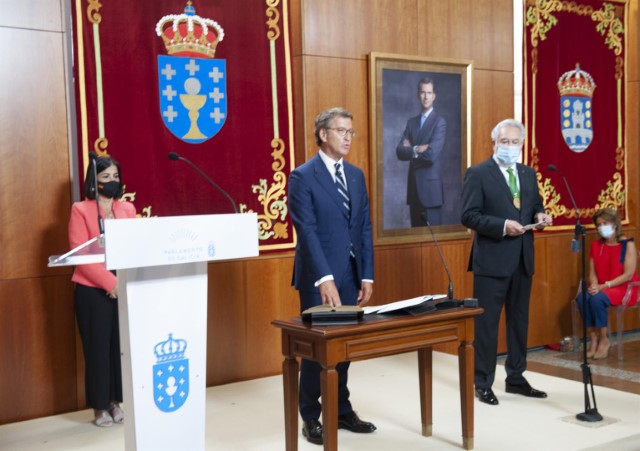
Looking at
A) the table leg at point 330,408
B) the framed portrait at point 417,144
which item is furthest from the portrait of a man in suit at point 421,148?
the table leg at point 330,408

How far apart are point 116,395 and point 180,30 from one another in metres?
2.29

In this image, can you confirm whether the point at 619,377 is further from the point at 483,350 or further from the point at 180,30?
the point at 180,30

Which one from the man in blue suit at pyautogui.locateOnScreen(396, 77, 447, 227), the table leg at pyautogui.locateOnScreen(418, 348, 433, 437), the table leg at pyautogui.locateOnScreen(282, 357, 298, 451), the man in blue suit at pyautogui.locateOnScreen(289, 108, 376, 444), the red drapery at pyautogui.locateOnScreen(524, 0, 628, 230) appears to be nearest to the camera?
the table leg at pyautogui.locateOnScreen(282, 357, 298, 451)

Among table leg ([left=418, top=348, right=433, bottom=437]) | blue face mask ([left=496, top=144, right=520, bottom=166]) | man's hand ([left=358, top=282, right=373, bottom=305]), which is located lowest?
table leg ([left=418, top=348, right=433, bottom=437])

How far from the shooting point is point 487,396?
14.9 ft

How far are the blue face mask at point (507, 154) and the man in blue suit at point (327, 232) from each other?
1119 mm

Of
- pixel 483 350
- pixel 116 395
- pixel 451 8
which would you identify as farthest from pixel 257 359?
pixel 451 8

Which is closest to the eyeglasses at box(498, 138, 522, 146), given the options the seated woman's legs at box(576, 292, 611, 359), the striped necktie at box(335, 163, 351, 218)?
the striped necktie at box(335, 163, 351, 218)

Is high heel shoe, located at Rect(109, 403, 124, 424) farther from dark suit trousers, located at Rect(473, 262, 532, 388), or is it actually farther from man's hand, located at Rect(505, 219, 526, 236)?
man's hand, located at Rect(505, 219, 526, 236)

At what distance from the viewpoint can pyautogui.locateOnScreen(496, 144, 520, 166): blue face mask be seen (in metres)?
4.60

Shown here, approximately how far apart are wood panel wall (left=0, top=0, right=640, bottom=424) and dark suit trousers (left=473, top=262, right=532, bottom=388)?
4.27 feet

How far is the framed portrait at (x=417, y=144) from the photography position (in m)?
5.77

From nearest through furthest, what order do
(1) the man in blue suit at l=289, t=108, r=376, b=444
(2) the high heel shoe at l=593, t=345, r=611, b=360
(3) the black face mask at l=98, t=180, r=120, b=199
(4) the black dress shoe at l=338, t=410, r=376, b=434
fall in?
(1) the man in blue suit at l=289, t=108, r=376, b=444 < (4) the black dress shoe at l=338, t=410, r=376, b=434 < (3) the black face mask at l=98, t=180, r=120, b=199 < (2) the high heel shoe at l=593, t=345, r=611, b=360

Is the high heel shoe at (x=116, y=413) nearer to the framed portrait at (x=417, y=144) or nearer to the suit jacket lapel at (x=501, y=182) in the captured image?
the framed portrait at (x=417, y=144)
